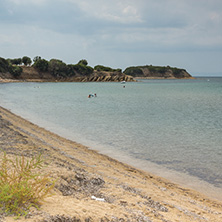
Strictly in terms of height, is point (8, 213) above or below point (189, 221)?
above

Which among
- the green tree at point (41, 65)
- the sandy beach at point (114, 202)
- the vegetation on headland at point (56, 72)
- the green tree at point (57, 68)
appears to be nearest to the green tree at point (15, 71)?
the vegetation on headland at point (56, 72)

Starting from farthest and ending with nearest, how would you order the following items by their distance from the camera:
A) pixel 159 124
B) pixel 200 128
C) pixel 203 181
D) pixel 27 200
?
pixel 159 124, pixel 200 128, pixel 203 181, pixel 27 200

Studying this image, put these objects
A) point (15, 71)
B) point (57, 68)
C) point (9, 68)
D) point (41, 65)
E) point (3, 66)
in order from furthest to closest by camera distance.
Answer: point (57, 68) → point (41, 65) → point (15, 71) → point (9, 68) → point (3, 66)

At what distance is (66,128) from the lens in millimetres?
20562

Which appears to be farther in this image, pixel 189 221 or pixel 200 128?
pixel 200 128

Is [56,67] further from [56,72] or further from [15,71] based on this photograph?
[15,71]

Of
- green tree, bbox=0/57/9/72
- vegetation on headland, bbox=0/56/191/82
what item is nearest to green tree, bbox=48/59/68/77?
vegetation on headland, bbox=0/56/191/82

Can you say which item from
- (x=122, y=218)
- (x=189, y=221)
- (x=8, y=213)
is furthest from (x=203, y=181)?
→ (x=8, y=213)

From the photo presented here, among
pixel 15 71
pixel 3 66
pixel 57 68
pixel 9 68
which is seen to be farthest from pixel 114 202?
pixel 57 68

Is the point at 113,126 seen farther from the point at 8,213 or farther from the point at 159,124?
the point at 8,213

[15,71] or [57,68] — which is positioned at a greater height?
[57,68]

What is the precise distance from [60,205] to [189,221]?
104 inches

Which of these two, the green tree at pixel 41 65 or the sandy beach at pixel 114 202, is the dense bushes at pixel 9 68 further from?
the sandy beach at pixel 114 202

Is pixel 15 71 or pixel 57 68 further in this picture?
pixel 57 68
